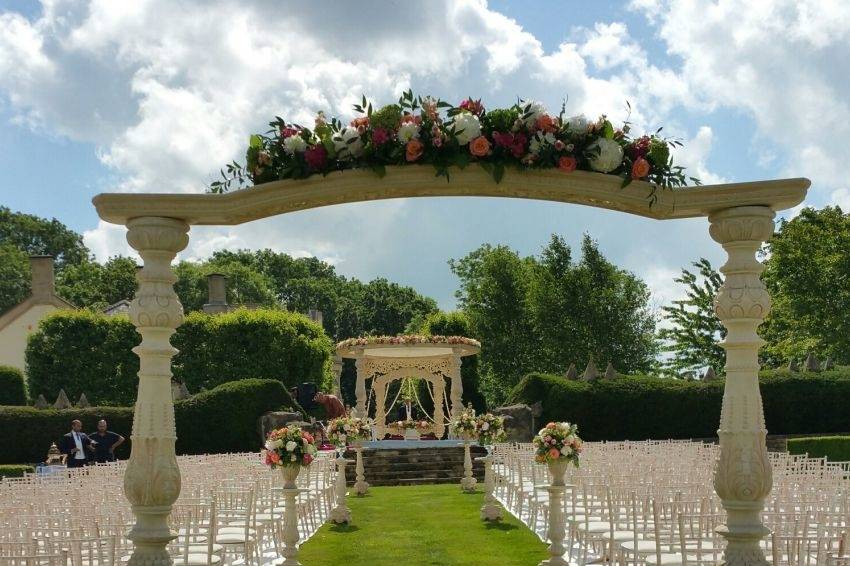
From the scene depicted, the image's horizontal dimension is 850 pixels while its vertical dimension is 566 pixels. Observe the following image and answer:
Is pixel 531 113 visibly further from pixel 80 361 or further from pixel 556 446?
pixel 80 361

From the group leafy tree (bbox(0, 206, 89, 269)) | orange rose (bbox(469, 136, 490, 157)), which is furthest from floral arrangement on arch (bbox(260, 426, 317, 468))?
leafy tree (bbox(0, 206, 89, 269))

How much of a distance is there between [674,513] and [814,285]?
88.5 ft

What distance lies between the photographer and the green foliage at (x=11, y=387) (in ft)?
83.4

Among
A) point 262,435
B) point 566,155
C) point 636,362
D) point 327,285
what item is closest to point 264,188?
point 566,155

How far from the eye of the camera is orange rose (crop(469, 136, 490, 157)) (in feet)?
20.2

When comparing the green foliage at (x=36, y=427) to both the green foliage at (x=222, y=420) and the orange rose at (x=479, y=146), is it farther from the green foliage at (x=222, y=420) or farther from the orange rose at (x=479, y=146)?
the orange rose at (x=479, y=146)

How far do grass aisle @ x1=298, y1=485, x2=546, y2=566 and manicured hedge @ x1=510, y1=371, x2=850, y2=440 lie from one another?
24.2ft

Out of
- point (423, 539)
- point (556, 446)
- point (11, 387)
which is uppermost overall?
point (11, 387)

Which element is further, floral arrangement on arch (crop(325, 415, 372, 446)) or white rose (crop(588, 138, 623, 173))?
floral arrangement on arch (crop(325, 415, 372, 446))

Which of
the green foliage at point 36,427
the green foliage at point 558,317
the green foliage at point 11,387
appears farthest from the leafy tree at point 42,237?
the green foliage at point 36,427

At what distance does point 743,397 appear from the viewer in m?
6.10

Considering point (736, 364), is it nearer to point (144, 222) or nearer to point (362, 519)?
point (144, 222)

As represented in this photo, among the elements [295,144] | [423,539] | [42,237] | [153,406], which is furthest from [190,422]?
[42,237]

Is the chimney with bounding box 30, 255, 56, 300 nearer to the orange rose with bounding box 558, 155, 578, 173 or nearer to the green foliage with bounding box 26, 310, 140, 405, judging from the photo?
the green foliage with bounding box 26, 310, 140, 405
